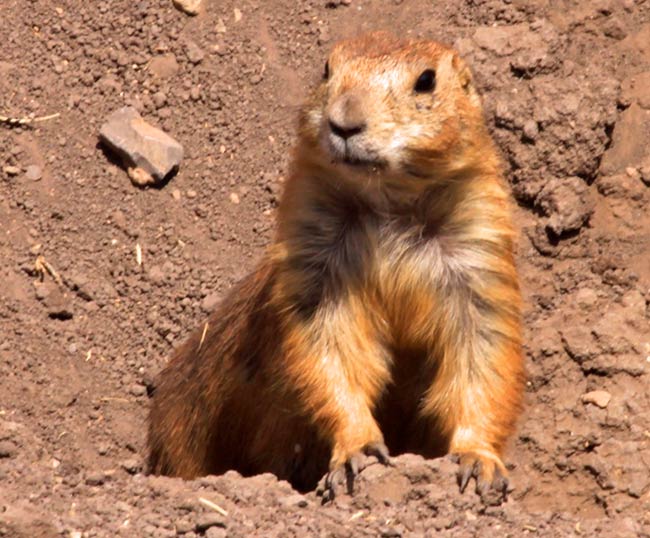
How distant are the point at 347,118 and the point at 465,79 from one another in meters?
1.09

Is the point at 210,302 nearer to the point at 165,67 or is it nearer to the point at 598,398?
the point at 165,67

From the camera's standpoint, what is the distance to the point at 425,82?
6.72m

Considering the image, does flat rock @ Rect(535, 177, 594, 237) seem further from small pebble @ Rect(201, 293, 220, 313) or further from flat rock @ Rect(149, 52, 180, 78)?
flat rock @ Rect(149, 52, 180, 78)

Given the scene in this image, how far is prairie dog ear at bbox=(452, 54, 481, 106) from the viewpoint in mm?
7117

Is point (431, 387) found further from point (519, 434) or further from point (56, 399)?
point (56, 399)

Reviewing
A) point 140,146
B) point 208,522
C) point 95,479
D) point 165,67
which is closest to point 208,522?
point 208,522

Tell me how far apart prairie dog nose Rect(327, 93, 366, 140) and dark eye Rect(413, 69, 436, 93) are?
41 centimetres

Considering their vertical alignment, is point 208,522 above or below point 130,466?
above

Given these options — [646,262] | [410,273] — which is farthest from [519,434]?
[410,273]

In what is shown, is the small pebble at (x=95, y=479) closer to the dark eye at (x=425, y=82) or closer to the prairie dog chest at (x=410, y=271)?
the prairie dog chest at (x=410, y=271)

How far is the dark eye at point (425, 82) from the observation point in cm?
668

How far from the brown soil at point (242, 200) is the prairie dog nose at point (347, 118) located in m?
2.25

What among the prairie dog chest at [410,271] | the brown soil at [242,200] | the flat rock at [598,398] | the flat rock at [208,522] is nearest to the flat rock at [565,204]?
the brown soil at [242,200]

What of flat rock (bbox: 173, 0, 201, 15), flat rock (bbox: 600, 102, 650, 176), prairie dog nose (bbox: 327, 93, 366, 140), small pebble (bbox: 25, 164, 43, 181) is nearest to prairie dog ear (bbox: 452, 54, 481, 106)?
prairie dog nose (bbox: 327, 93, 366, 140)
